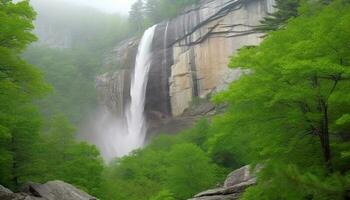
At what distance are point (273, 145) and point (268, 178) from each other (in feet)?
3.66

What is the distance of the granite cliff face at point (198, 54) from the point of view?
57.2m

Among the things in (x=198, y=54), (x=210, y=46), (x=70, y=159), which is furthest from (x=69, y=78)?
(x=70, y=159)

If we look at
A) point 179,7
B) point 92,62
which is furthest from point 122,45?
point 179,7

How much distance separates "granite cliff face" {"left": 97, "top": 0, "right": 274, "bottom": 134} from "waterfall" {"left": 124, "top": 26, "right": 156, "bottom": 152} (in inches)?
44.1

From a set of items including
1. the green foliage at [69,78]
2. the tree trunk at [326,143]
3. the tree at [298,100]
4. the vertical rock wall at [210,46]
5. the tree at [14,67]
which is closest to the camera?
the tree at [298,100]

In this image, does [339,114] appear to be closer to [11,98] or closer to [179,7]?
[11,98]

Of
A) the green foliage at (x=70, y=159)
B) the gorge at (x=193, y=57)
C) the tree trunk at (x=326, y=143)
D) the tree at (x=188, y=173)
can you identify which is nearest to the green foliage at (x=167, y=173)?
Answer: the tree at (x=188, y=173)

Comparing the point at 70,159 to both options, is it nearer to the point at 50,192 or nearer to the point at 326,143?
the point at 50,192

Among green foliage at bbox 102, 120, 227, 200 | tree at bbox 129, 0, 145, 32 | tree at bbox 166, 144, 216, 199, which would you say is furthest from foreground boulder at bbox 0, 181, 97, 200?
tree at bbox 129, 0, 145, 32

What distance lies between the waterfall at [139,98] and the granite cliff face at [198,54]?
3.67 feet

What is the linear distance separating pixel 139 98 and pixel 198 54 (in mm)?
10023

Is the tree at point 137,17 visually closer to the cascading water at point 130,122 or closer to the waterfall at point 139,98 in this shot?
the cascading water at point 130,122

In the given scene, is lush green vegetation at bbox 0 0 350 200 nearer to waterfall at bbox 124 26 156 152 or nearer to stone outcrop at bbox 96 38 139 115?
waterfall at bbox 124 26 156 152

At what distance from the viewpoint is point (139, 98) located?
6100cm
